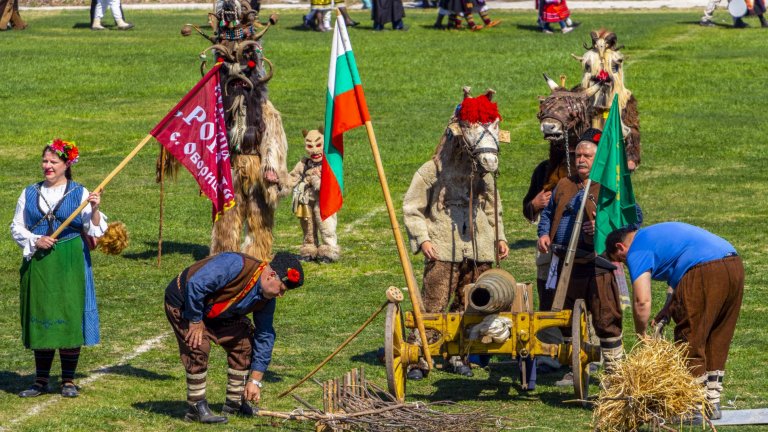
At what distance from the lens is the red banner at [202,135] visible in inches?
457

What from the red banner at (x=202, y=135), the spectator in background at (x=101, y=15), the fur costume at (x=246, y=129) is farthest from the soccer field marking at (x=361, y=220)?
the spectator in background at (x=101, y=15)

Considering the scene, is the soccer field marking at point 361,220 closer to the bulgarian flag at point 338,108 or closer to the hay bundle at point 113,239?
the hay bundle at point 113,239

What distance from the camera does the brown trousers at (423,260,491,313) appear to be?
→ 11.4 metres

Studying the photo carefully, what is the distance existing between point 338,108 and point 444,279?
170cm

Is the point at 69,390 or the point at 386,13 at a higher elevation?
the point at 386,13

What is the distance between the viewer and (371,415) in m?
9.32

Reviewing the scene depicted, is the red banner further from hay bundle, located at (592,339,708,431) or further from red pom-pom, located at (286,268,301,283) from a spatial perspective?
hay bundle, located at (592,339,708,431)

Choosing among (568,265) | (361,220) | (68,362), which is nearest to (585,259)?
(568,265)

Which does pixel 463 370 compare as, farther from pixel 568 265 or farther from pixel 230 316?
pixel 230 316

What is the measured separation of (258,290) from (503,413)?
1.93m

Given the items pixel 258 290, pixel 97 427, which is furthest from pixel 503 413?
pixel 97 427

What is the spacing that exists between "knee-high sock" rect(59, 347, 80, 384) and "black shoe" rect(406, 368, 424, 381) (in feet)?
8.32

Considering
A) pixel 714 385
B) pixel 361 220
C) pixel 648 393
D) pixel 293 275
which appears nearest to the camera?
pixel 648 393

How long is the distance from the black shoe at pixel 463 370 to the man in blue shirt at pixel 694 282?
84.7 inches
